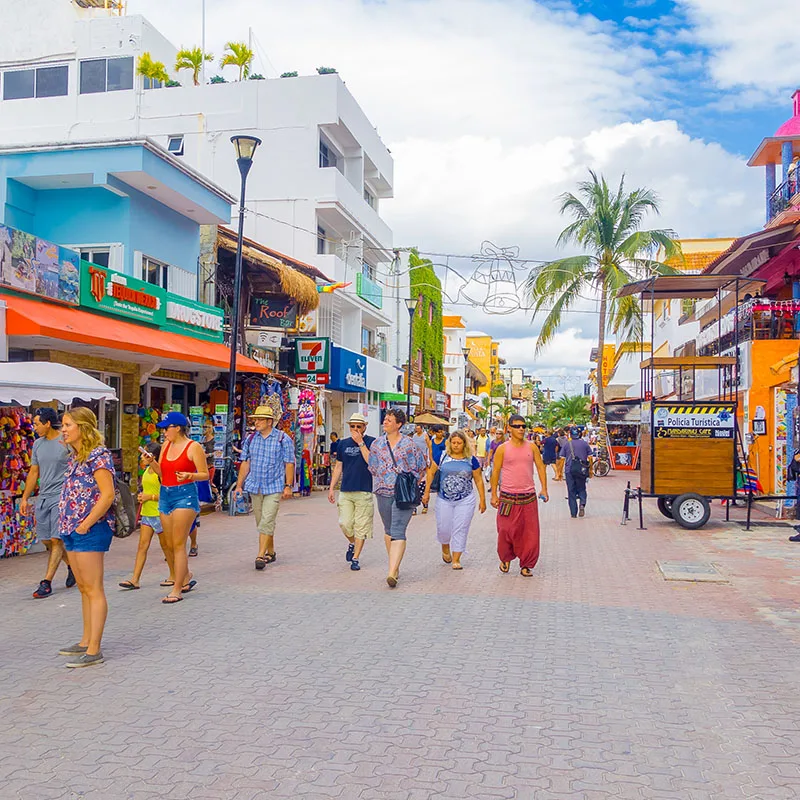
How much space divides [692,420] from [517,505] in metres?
6.10

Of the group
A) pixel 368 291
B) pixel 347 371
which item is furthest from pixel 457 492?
pixel 368 291

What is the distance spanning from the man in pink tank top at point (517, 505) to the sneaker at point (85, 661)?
192 inches

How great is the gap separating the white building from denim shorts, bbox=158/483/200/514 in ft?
66.7

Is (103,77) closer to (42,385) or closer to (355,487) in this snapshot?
(42,385)

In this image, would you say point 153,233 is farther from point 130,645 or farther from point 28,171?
point 130,645

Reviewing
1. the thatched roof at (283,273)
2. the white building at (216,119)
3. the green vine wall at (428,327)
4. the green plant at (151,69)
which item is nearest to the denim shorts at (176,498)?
the thatched roof at (283,273)

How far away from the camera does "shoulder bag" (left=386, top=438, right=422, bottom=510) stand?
8.76 metres

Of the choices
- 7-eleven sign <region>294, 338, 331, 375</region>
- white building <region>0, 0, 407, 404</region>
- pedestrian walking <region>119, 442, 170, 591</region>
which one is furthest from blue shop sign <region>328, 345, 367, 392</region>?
pedestrian walking <region>119, 442, 170, 591</region>

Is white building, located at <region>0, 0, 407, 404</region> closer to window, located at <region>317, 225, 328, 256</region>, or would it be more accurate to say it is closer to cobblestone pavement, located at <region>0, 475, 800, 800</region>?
window, located at <region>317, 225, 328, 256</region>

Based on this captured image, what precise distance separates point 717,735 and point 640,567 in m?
5.90

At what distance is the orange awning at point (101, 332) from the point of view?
10133 millimetres

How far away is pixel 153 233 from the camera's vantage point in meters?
16.5

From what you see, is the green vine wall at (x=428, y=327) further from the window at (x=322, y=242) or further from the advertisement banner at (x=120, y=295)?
the advertisement banner at (x=120, y=295)

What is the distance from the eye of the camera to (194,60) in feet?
97.5
